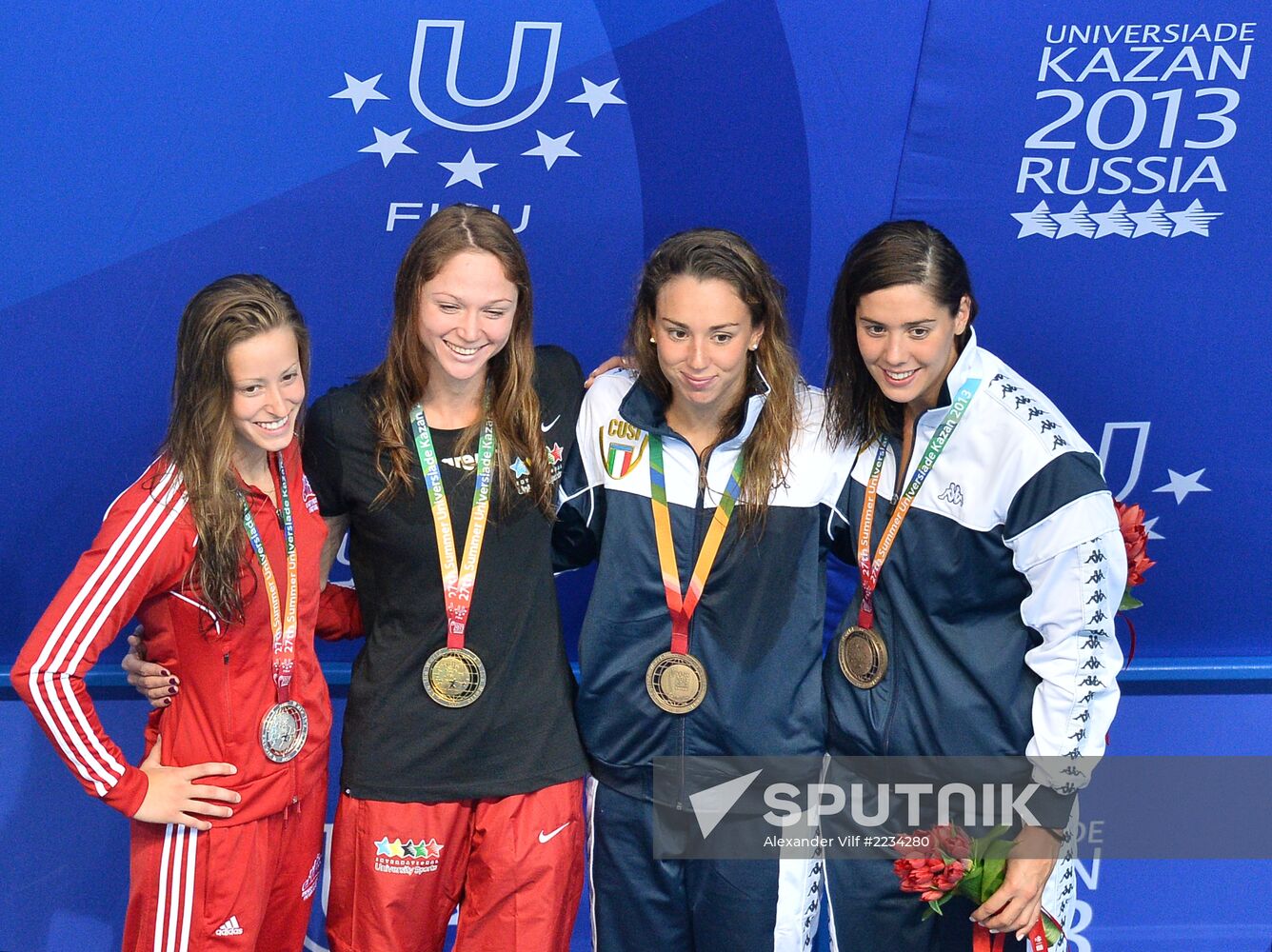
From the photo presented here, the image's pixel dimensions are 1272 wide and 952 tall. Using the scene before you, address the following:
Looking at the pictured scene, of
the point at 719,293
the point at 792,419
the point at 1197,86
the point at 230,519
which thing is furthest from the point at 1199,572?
the point at 230,519

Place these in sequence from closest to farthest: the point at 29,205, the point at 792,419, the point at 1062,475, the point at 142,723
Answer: the point at 1062,475
the point at 792,419
the point at 29,205
the point at 142,723

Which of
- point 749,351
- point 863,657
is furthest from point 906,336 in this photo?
point 863,657

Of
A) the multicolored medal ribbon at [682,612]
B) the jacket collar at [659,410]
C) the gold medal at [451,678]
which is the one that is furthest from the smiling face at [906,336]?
the gold medal at [451,678]

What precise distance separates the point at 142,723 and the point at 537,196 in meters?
1.75

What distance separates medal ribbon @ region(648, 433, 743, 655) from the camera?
2.78 metres

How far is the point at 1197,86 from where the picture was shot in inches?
130

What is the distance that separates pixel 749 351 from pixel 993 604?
714mm

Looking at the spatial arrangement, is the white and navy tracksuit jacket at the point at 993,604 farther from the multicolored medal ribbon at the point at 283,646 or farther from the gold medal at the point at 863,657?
the multicolored medal ribbon at the point at 283,646

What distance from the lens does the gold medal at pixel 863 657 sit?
2797 millimetres

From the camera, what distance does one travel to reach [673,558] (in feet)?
9.18

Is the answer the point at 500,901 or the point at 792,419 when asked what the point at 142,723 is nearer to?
the point at 500,901

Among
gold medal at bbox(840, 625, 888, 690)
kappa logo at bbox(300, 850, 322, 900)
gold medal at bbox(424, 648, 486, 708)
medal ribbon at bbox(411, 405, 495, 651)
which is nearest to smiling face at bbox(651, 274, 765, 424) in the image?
medal ribbon at bbox(411, 405, 495, 651)

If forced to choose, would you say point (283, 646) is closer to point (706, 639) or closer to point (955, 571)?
point (706, 639)

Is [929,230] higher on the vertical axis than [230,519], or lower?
higher
